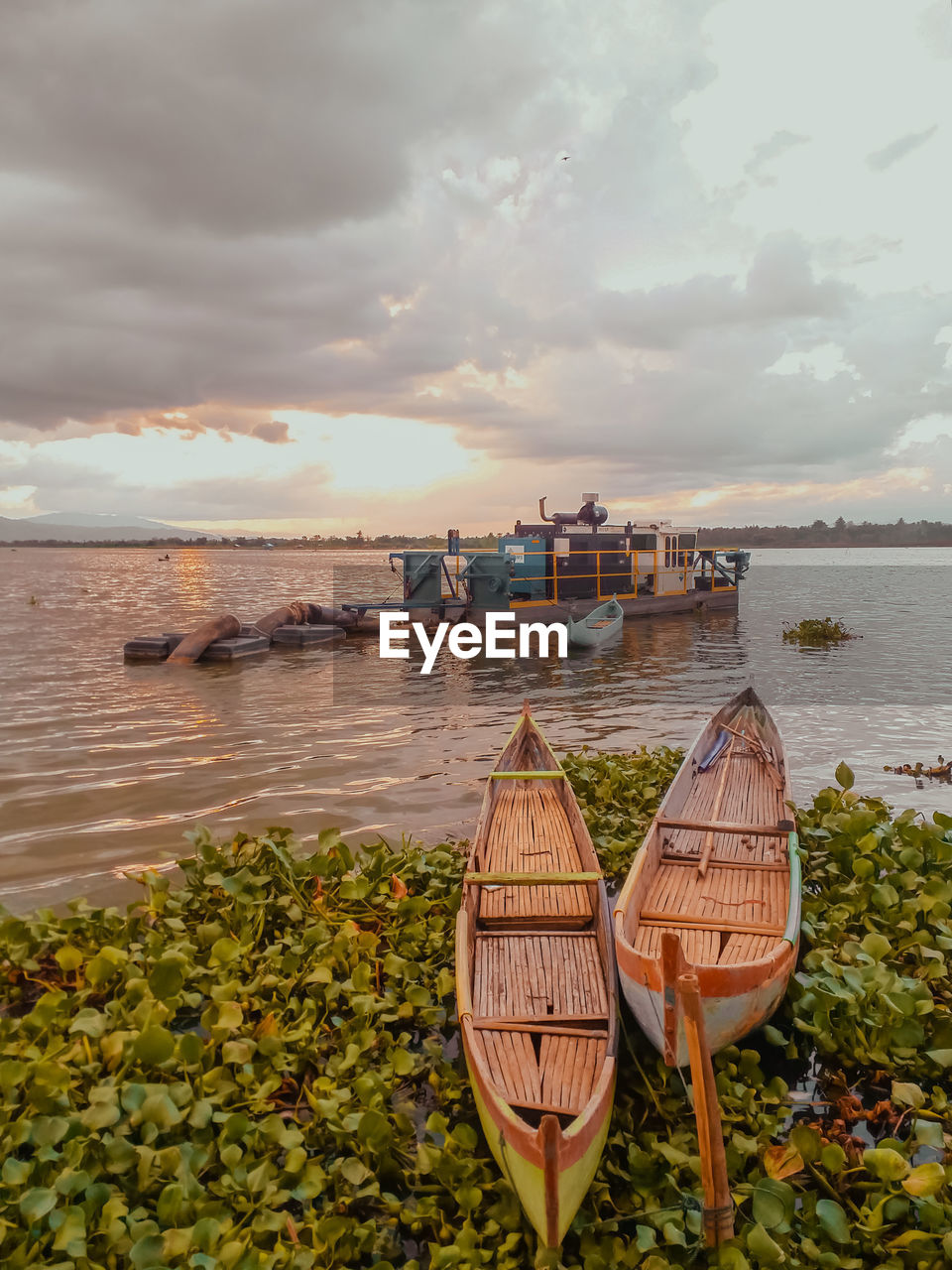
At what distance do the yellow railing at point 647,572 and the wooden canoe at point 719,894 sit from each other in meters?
16.7

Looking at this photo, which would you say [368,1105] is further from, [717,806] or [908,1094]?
[717,806]

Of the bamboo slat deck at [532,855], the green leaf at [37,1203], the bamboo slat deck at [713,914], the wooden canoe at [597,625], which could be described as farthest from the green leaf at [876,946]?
the wooden canoe at [597,625]

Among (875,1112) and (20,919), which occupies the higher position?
(20,919)

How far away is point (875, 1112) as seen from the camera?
4133 mm

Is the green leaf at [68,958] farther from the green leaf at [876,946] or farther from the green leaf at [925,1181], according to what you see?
A: the green leaf at [876,946]

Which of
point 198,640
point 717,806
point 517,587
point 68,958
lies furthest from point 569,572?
point 68,958

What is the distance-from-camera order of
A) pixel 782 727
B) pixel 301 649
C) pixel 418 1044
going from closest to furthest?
pixel 418 1044 < pixel 782 727 < pixel 301 649

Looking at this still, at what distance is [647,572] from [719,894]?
27770 millimetres

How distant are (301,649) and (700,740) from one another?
1810 centimetres

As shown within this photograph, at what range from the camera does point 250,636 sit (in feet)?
80.3

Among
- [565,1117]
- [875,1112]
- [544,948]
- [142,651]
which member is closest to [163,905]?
[544,948]

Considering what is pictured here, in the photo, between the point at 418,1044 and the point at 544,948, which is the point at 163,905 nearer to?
the point at 418,1044

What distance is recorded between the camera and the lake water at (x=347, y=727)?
9047 millimetres

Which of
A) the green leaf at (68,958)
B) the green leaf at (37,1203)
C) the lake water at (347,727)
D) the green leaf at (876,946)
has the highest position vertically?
the green leaf at (68,958)
